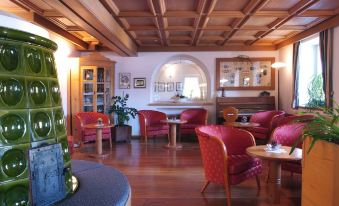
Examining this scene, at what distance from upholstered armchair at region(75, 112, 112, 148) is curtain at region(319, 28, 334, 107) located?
4847 mm

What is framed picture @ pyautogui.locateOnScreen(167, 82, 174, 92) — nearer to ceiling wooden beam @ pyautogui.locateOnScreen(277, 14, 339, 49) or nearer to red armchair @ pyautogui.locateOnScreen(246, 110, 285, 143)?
red armchair @ pyautogui.locateOnScreen(246, 110, 285, 143)

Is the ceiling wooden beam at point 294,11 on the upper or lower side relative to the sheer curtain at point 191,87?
upper

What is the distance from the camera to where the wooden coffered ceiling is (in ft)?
13.8

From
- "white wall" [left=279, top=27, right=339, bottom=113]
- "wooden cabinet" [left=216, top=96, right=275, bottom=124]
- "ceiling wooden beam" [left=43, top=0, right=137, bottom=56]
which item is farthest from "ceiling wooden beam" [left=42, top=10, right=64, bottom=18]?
"white wall" [left=279, top=27, right=339, bottom=113]

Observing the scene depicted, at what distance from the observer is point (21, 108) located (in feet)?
2.76

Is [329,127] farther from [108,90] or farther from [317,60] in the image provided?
[108,90]

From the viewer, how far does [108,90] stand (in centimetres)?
792

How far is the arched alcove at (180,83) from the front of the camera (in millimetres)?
9125

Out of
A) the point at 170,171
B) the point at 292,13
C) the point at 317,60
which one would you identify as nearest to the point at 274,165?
the point at 170,171

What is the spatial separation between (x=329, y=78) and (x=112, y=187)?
5.40 m

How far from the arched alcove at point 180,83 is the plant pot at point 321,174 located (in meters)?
6.87

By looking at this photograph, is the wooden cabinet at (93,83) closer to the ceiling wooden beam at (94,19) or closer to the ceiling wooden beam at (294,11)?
the ceiling wooden beam at (94,19)

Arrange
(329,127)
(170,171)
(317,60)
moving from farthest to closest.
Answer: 1. (317,60)
2. (170,171)
3. (329,127)

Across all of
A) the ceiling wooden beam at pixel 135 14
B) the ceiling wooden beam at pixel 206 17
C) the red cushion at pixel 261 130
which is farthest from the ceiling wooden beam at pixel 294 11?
the ceiling wooden beam at pixel 135 14
